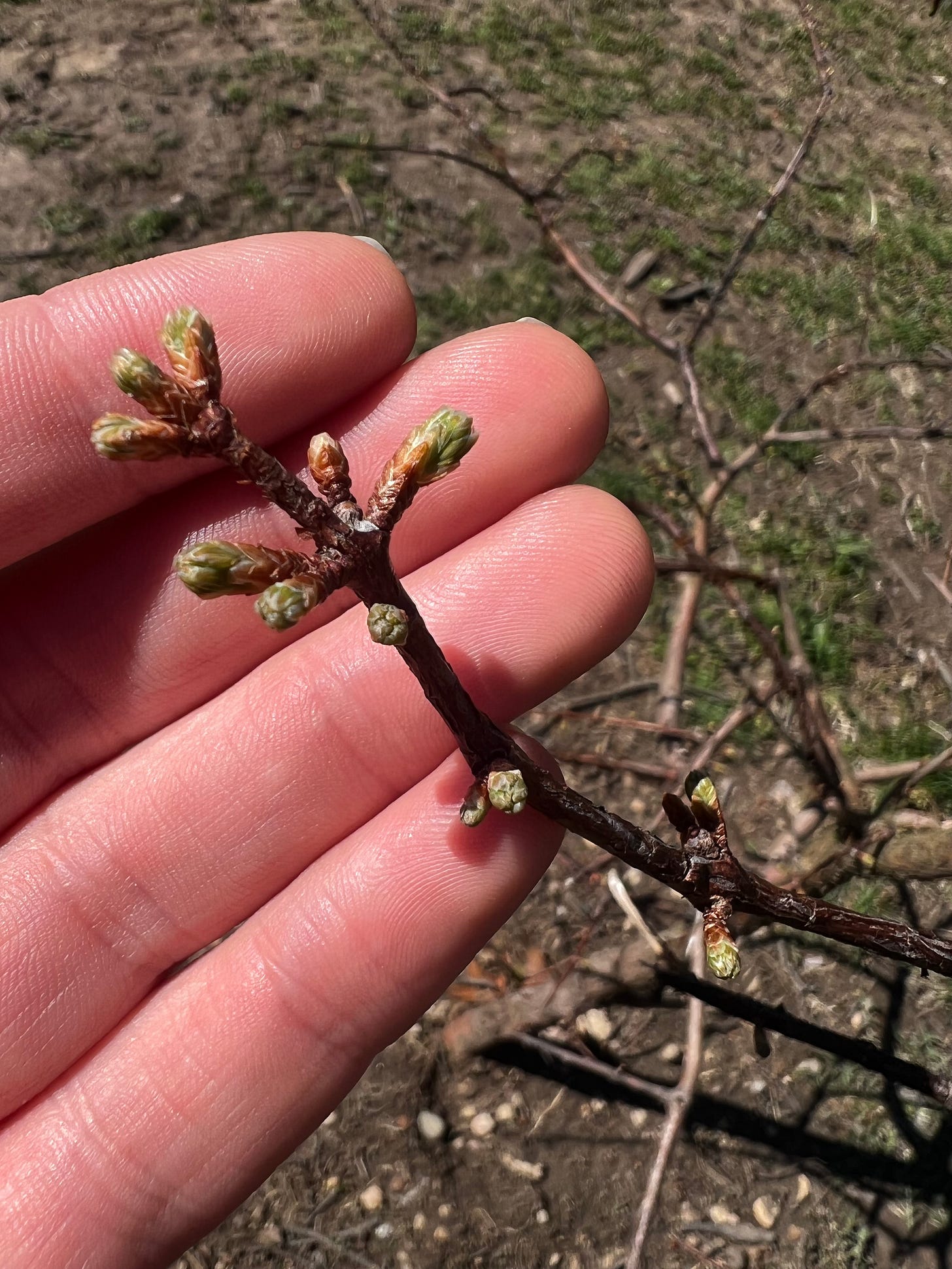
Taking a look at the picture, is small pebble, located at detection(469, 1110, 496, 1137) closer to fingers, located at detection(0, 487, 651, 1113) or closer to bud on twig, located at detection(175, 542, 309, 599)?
fingers, located at detection(0, 487, 651, 1113)

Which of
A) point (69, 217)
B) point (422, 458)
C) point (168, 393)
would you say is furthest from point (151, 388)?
point (69, 217)

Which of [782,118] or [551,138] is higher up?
[551,138]

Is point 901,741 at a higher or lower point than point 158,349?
lower

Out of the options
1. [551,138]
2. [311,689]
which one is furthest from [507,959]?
[551,138]

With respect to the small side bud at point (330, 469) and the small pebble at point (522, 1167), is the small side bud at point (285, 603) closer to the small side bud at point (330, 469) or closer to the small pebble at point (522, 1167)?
the small side bud at point (330, 469)

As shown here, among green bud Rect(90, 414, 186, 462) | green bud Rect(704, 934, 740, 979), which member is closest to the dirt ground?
green bud Rect(704, 934, 740, 979)

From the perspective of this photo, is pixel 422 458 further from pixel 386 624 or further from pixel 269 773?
pixel 269 773

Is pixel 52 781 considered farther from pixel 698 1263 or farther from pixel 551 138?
pixel 551 138
